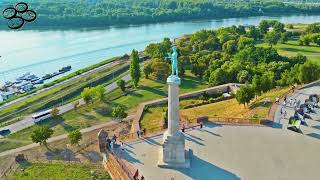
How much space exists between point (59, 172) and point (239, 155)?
886 centimetres

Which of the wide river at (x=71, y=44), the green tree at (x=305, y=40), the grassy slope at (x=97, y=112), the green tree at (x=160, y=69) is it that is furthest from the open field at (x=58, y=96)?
the green tree at (x=305, y=40)

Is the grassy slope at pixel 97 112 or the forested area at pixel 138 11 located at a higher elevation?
the forested area at pixel 138 11

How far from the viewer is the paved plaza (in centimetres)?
1845

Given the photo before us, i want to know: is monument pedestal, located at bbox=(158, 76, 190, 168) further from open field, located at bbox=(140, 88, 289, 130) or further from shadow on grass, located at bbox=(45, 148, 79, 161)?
shadow on grass, located at bbox=(45, 148, 79, 161)

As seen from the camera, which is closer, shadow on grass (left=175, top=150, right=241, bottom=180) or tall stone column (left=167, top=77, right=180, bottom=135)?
shadow on grass (left=175, top=150, right=241, bottom=180)

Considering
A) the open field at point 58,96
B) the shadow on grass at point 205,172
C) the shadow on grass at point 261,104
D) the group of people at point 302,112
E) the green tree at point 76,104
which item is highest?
the group of people at point 302,112

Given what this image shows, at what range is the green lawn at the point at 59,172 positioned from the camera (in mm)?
20469

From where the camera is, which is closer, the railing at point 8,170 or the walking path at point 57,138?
the railing at point 8,170

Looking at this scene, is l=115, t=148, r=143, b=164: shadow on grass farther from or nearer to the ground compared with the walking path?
farther from the ground

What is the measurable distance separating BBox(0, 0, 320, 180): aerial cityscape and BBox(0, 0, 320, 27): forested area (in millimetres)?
768

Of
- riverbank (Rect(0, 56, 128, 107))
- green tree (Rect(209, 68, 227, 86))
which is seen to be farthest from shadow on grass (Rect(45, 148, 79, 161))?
riverbank (Rect(0, 56, 128, 107))

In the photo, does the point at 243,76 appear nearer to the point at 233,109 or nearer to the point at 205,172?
the point at 233,109

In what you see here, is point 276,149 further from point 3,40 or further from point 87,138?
point 3,40

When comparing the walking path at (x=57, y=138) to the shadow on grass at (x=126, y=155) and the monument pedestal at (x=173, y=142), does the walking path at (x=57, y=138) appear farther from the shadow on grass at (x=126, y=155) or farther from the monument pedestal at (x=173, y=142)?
the monument pedestal at (x=173, y=142)
